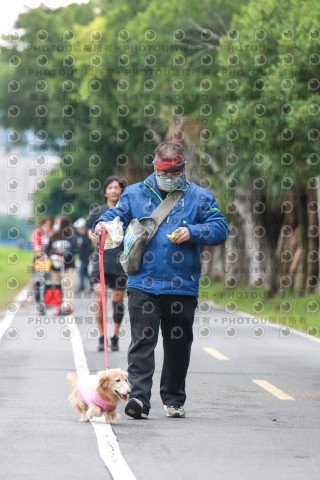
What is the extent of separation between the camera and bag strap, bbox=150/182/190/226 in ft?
31.3

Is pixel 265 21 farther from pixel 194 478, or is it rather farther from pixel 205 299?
pixel 194 478

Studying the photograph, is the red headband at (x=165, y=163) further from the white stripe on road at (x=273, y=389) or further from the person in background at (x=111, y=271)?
the person in background at (x=111, y=271)

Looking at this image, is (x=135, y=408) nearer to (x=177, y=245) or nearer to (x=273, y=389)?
(x=177, y=245)

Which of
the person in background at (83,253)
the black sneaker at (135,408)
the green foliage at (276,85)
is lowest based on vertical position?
the person in background at (83,253)

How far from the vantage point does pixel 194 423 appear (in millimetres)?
9391

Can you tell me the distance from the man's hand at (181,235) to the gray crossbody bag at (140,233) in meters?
0.24

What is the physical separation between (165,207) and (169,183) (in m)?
0.18

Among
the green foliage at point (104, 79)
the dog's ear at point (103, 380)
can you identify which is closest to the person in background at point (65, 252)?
the green foliage at point (104, 79)


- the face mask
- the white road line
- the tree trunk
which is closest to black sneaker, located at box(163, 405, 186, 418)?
the white road line

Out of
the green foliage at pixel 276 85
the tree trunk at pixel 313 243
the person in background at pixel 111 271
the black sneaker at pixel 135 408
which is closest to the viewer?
the black sneaker at pixel 135 408

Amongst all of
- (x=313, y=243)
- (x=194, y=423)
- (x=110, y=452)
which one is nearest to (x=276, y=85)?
(x=313, y=243)

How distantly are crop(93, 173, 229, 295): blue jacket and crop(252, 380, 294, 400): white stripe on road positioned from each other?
7.00 feet

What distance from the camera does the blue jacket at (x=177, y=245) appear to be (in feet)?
31.2

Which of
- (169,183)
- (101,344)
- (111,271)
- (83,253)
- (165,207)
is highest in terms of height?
(169,183)
